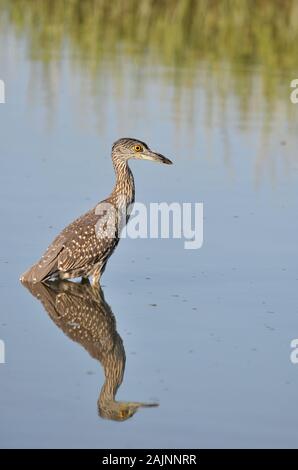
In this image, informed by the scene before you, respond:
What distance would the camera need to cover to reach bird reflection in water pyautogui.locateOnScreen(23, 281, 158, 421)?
25.8ft

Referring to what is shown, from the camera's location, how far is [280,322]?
9.64 meters

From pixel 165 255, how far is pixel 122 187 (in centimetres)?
68

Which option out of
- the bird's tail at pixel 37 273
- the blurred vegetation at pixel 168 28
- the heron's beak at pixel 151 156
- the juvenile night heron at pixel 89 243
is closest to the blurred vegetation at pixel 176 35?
the blurred vegetation at pixel 168 28

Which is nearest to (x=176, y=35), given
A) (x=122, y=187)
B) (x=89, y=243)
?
(x=122, y=187)

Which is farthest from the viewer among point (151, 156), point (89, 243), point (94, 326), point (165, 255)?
point (151, 156)

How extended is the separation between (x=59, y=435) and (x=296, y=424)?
4.46 ft

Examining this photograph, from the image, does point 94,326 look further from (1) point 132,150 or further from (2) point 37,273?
(1) point 132,150

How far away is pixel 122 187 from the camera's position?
11.5 metres

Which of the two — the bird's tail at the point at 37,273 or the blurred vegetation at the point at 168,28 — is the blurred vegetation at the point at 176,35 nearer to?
the blurred vegetation at the point at 168,28

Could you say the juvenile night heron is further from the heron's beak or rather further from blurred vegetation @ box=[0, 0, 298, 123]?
blurred vegetation @ box=[0, 0, 298, 123]

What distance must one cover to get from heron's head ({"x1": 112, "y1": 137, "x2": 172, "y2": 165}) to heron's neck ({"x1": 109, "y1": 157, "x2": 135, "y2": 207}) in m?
0.06

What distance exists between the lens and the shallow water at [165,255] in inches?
304

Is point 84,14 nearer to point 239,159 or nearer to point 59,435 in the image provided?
point 239,159

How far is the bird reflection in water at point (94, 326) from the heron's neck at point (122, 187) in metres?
0.91
